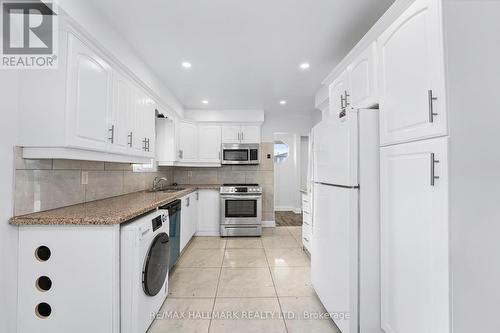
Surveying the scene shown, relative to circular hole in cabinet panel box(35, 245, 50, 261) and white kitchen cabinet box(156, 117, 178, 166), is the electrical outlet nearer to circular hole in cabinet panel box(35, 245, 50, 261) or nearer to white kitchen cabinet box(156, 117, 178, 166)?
circular hole in cabinet panel box(35, 245, 50, 261)

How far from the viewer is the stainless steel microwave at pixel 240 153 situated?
4715 mm

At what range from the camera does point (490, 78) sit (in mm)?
1035

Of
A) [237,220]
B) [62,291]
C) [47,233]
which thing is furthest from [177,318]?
[237,220]

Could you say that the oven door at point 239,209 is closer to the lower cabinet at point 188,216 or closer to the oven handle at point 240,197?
the oven handle at point 240,197

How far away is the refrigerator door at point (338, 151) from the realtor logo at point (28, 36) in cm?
202

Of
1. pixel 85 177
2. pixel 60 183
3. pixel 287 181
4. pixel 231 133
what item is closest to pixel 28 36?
pixel 60 183

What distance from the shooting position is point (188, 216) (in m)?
3.77

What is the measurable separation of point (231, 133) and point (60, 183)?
3.22 m

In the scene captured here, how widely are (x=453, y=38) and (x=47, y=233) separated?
2.47 metres

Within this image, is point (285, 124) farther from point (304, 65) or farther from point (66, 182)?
point (66, 182)

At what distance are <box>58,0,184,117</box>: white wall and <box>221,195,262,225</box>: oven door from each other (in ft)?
7.14

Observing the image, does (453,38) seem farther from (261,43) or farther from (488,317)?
(261,43)

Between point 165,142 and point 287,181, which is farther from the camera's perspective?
point 287,181

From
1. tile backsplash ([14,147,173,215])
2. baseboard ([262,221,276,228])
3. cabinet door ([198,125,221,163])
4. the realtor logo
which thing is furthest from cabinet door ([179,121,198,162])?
the realtor logo
